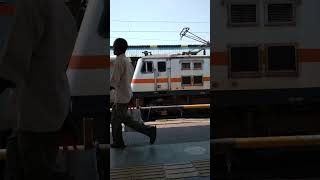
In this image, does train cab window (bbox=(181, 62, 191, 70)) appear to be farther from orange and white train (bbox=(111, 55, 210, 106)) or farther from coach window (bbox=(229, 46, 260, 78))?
coach window (bbox=(229, 46, 260, 78))

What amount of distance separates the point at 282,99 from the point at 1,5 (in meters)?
2.44

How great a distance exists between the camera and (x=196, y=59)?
1475 centimetres

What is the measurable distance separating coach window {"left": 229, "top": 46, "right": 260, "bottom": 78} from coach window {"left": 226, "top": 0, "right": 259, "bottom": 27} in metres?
0.22

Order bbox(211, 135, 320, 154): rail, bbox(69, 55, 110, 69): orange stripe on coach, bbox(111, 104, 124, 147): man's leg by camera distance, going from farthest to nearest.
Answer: bbox(111, 104, 124, 147): man's leg
bbox(211, 135, 320, 154): rail
bbox(69, 55, 110, 69): orange stripe on coach

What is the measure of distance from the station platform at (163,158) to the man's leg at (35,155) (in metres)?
2.38

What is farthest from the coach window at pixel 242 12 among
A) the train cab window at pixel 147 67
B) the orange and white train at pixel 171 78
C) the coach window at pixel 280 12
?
the train cab window at pixel 147 67

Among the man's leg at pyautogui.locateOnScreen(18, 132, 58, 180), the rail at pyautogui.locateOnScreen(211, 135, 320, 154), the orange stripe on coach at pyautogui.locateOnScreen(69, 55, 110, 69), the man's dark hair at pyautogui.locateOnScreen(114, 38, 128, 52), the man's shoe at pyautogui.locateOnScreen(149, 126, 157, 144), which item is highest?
the man's dark hair at pyautogui.locateOnScreen(114, 38, 128, 52)

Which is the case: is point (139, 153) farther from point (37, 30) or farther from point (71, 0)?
point (37, 30)

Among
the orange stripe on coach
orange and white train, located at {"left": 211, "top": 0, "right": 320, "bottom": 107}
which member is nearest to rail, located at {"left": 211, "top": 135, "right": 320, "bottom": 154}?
orange and white train, located at {"left": 211, "top": 0, "right": 320, "bottom": 107}

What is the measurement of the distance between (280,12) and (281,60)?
0.43 m

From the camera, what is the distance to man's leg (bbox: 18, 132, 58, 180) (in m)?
2.34

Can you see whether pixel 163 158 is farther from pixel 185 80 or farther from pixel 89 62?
pixel 185 80

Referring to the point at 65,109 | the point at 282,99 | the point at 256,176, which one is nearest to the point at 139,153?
the point at 256,176

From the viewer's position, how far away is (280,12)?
4316mm
